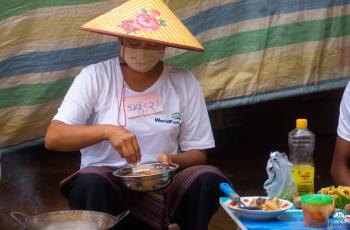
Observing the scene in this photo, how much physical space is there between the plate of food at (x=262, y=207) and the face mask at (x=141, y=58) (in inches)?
31.3

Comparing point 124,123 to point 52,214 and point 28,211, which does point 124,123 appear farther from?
point 28,211

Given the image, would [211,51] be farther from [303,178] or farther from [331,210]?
[331,210]

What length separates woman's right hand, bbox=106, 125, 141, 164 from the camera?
2844 mm

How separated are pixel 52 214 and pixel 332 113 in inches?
172

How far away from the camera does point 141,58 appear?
306cm

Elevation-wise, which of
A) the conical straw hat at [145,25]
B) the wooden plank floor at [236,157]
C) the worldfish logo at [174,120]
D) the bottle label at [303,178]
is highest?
the conical straw hat at [145,25]

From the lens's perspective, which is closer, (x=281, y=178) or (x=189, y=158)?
(x=281, y=178)

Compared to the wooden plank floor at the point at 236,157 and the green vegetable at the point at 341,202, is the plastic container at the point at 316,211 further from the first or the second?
the wooden plank floor at the point at 236,157

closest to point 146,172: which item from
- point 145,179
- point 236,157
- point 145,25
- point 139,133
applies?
point 145,179

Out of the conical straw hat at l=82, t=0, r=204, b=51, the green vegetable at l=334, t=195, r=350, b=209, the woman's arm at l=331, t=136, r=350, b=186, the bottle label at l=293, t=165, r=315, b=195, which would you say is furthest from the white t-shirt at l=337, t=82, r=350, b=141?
the conical straw hat at l=82, t=0, r=204, b=51

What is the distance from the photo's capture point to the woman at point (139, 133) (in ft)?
9.52

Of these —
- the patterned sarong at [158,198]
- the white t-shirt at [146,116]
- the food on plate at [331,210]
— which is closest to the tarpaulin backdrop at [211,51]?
the white t-shirt at [146,116]

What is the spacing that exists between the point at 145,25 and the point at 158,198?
77cm

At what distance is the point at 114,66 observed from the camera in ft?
10.5
